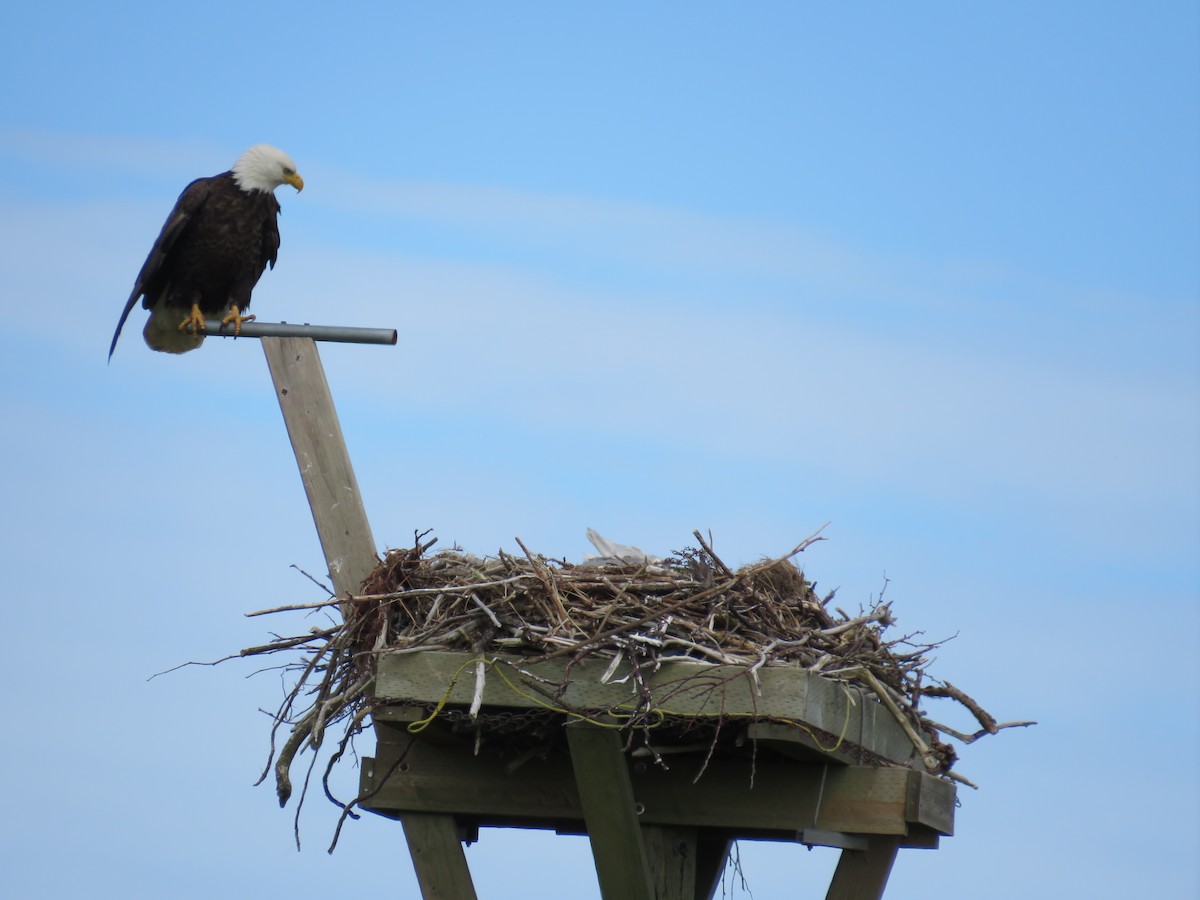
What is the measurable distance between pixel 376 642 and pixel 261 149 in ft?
13.2

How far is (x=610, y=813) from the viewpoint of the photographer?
4172 millimetres

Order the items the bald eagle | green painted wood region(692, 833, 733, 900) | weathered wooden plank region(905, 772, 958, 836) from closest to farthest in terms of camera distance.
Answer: weathered wooden plank region(905, 772, 958, 836) → green painted wood region(692, 833, 733, 900) → the bald eagle

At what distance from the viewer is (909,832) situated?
4508 millimetres

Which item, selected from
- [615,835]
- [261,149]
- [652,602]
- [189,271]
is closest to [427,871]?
[615,835]

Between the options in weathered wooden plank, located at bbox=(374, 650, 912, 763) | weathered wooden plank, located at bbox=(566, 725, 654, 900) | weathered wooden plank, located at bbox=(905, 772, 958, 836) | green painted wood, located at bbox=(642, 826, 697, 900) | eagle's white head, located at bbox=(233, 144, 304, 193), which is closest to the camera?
weathered wooden plank, located at bbox=(374, 650, 912, 763)

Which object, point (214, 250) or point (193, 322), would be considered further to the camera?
point (214, 250)

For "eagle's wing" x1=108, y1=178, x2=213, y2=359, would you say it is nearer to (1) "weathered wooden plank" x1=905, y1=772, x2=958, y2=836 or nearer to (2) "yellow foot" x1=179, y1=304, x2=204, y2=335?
(2) "yellow foot" x1=179, y1=304, x2=204, y2=335

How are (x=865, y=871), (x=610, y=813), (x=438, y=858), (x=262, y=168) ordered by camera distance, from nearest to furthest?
(x=610, y=813), (x=865, y=871), (x=438, y=858), (x=262, y=168)

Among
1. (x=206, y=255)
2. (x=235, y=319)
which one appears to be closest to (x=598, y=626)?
(x=235, y=319)

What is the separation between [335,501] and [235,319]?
2.05m

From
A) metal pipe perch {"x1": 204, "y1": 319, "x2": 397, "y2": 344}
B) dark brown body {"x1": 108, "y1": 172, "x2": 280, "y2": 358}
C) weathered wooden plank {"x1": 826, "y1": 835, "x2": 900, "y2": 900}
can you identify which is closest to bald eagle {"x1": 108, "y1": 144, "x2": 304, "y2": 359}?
dark brown body {"x1": 108, "y1": 172, "x2": 280, "y2": 358}

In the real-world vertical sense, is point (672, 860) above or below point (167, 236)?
below

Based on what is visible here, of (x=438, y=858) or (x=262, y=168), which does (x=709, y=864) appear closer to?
(x=438, y=858)

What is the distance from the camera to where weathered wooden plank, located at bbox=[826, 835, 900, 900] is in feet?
14.5
